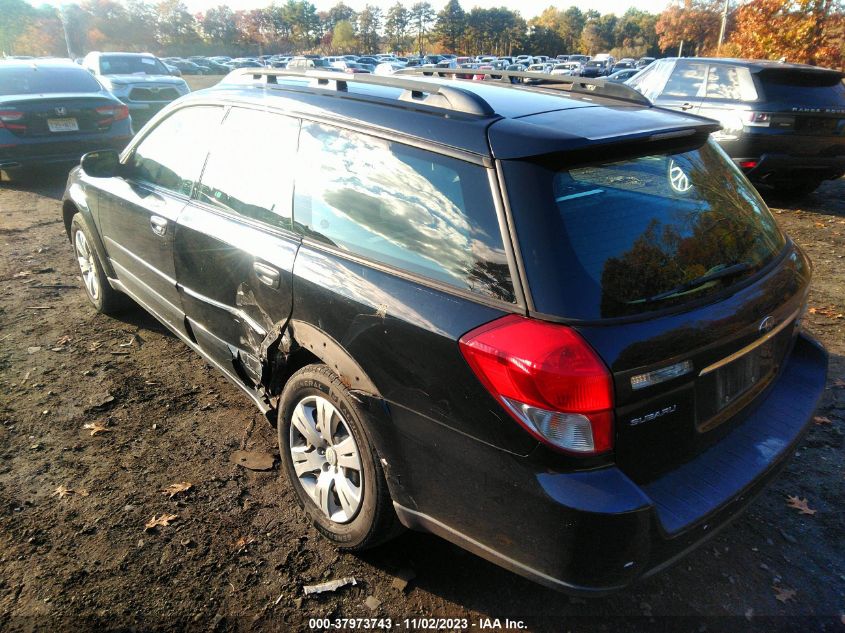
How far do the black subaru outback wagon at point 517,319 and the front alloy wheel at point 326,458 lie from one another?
0.04ft

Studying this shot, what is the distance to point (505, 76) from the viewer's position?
3865mm

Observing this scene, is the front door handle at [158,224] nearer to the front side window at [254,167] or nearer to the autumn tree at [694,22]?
the front side window at [254,167]

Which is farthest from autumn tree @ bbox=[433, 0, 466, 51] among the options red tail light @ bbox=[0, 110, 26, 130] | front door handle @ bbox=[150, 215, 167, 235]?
front door handle @ bbox=[150, 215, 167, 235]

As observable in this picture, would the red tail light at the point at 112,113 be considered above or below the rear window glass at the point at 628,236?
below

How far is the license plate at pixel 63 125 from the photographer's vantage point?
896 cm

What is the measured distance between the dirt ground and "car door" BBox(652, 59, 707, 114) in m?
5.89

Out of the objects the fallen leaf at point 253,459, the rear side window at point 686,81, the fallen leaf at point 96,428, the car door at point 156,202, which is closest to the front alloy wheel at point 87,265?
the car door at point 156,202

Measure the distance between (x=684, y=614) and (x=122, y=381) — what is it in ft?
11.3

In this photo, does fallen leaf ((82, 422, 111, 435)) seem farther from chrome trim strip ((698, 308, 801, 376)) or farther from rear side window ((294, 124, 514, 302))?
chrome trim strip ((698, 308, 801, 376))

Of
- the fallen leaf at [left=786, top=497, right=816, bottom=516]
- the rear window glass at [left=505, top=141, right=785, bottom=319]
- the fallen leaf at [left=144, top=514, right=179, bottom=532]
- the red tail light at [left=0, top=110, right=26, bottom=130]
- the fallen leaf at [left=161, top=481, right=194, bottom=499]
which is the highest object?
the rear window glass at [left=505, top=141, right=785, bottom=319]

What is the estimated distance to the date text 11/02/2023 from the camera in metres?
2.36

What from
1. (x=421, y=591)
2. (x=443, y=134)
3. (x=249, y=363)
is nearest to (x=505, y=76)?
(x=443, y=134)

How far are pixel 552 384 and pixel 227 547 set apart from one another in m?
1.71

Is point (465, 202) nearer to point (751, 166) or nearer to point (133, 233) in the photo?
point (133, 233)
